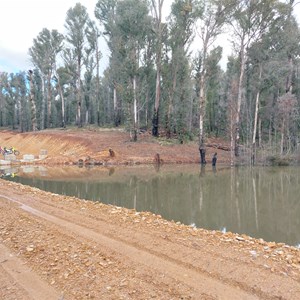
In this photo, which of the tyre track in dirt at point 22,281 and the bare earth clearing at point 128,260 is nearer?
the tyre track in dirt at point 22,281

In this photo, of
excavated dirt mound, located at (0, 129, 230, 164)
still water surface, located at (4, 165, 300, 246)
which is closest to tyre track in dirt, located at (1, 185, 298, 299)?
still water surface, located at (4, 165, 300, 246)

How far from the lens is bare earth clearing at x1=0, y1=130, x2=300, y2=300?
392 cm

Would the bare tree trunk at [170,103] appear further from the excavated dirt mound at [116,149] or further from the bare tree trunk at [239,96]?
the bare tree trunk at [239,96]

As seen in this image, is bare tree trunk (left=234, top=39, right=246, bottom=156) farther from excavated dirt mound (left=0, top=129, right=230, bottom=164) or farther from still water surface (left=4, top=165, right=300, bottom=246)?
still water surface (left=4, top=165, right=300, bottom=246)

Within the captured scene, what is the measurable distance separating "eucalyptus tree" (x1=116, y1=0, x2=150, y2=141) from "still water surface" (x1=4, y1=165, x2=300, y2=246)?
40.9 feet

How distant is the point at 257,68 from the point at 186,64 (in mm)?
6716

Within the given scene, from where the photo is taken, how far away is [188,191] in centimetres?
1305

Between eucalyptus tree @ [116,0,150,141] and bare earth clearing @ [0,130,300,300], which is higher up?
eucalyptus tree @ [116,0,150,141]

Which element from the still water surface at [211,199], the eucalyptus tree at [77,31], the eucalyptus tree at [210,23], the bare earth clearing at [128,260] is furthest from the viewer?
the eucalyptus tree at [77,31]

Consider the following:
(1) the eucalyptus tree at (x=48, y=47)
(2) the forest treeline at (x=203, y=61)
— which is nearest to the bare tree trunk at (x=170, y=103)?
(2) the forest treeline at (x=203, y=61)


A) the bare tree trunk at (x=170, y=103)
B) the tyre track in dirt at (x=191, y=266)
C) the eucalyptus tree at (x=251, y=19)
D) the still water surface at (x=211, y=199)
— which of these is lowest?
the still water surface at (x=211, y=199)

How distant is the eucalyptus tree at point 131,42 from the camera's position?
28438 mm

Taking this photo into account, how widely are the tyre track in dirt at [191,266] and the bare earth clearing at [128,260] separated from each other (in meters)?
0.01

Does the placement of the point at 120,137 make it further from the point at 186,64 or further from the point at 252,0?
the point at 252,0
